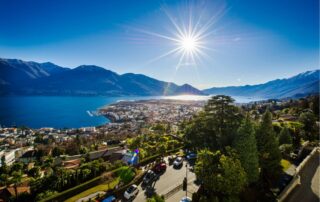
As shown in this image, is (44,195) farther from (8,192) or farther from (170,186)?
(170,186)

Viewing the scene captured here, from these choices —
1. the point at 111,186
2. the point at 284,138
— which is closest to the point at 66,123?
the point at 111,186

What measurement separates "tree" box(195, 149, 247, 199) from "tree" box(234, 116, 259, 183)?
1.78 meters

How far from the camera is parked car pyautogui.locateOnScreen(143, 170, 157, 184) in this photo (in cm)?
2061

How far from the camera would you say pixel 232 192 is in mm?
14742

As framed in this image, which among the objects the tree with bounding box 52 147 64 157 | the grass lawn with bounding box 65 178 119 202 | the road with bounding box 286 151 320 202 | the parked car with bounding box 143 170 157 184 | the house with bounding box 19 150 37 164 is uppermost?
the parked car with bounding box 143 170 157 184

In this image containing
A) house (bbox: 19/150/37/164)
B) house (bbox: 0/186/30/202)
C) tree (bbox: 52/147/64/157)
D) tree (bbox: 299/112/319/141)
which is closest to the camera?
house (bbox: 0/186/30/202)

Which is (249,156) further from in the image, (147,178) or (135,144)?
(135,144)

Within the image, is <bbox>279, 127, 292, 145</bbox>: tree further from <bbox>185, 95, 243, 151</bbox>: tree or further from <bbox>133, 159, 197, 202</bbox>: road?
<bbox>133, 159, 197, 202</bbox>: road

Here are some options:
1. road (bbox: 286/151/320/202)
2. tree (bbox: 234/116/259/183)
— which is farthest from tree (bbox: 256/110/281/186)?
tree (bbox: 234/116/259/183)

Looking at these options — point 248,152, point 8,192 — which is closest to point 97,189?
point 8,192

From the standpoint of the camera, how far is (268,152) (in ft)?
63.2

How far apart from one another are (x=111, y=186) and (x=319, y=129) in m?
38.2

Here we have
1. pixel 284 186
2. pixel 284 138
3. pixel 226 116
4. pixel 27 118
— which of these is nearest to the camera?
pixel 284 186

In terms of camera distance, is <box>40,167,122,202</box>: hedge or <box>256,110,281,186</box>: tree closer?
<box>40,167,122,202</box>: hedge
